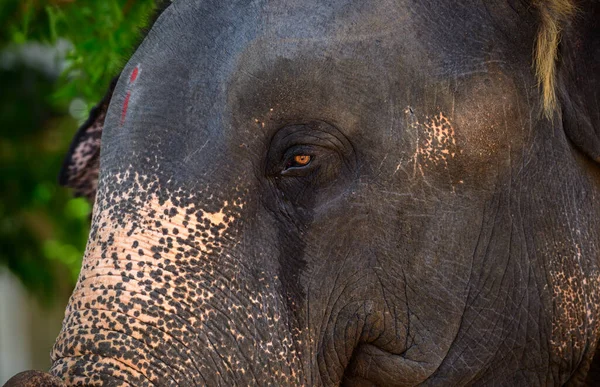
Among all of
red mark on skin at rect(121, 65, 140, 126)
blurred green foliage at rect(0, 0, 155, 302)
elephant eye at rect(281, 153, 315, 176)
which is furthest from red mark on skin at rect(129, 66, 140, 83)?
blurred green foliage at rect(0, 0, 155, 302)

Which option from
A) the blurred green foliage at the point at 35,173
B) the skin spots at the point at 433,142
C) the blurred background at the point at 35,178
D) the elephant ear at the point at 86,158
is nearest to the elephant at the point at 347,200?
the skin spots at the point at 433,142

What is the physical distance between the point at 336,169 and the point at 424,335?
18.3 inches

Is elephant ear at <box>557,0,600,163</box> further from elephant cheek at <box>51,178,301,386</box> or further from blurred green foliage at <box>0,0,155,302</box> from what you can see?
blurred green foliage at <box>0,0,155,302</box>

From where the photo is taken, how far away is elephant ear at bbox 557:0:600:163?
2510mm

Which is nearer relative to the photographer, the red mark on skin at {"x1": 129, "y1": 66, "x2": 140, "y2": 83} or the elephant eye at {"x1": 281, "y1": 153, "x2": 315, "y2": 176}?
the elephant eye at {"x1": 281, "y1": 153, "x2": 315, "y2": 176}

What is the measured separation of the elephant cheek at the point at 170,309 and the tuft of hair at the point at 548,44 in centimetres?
82

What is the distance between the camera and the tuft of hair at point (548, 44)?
2.41m

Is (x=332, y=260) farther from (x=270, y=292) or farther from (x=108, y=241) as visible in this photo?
(x=108, y=241)

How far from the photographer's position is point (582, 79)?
2535mm

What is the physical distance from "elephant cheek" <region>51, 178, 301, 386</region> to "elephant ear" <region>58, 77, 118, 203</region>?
77 cm

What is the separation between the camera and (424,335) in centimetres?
239

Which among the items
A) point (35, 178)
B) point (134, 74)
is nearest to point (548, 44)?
point (134, 74)

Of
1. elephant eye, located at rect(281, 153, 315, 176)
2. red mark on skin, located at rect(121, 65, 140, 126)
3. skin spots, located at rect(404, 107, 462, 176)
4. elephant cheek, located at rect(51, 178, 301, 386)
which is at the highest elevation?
red mark on skin, located at rect(121, 65, 140, 126)

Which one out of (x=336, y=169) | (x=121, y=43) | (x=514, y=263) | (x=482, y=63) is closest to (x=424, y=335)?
(x=514, y=263)
